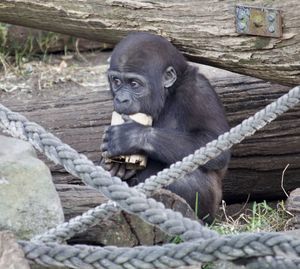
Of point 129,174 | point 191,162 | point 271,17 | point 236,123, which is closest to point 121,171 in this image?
point 129,174

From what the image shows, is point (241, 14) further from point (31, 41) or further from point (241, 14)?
point (31, 41)

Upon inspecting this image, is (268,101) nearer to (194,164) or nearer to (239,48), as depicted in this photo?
(239,48)

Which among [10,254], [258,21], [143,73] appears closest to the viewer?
[10,254]

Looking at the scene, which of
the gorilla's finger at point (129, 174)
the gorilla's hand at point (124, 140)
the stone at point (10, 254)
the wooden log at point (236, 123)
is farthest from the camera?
the wooden log at point (236, 123)

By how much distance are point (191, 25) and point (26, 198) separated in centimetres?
148

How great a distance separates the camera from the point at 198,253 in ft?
8.35

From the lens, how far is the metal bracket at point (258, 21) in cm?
392

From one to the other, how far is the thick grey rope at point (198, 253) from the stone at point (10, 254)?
13 cm

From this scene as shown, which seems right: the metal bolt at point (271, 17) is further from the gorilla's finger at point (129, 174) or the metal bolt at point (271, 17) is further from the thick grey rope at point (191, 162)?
the gorilla's finger at point (129, 174)

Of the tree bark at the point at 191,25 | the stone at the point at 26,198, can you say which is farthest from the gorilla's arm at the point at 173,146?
the stone at the point at 26,198

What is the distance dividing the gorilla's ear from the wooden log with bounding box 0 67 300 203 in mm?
359

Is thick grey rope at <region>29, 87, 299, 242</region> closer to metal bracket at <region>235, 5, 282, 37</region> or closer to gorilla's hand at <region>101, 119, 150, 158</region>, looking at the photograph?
metal bracket at <region>235, 5, 282, 37</region>

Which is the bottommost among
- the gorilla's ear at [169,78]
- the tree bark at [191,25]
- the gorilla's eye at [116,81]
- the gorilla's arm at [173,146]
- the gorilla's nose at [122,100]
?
the gorilla's arm at [173,146]

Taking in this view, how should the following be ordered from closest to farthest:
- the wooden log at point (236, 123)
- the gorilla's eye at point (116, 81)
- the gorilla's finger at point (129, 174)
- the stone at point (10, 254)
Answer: the stone at point (10, 254) < the gorilla's finger at point (129, 174) < the gorilla's eye at point (116, 81) < the wooden log at point (236, 123)
